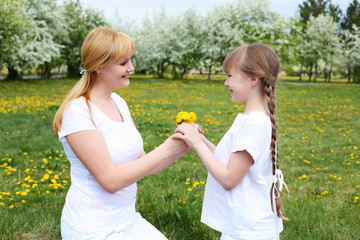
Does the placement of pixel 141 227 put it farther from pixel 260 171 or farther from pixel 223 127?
pixel 223 127

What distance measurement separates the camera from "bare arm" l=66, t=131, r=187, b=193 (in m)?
2.02

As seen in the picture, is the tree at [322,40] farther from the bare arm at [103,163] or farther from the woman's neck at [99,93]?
the bare arm at [103,163]

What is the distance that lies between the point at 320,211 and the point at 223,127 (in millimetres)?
5446

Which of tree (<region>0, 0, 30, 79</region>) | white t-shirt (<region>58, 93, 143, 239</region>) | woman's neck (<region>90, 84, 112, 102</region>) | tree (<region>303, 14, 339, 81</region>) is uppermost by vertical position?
tree (<region>303, 14, 339, 81</region>)

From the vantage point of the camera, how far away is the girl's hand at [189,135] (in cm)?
208

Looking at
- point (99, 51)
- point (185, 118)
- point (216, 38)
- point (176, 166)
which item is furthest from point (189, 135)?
point (216, 38)

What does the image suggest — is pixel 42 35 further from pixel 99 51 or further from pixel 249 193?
pixel 249 193

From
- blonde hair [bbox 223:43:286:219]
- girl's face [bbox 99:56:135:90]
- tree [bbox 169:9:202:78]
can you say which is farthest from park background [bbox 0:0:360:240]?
tree [bbox 169:9:202:78]

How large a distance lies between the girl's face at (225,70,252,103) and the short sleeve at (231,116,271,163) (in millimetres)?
A: 201

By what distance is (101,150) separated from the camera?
6.67 ft

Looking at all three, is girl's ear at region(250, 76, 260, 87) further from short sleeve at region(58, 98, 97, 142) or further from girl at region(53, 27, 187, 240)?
short sleeve at region(58, 98, 97, 142)

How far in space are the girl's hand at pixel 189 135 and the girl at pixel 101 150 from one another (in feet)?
0.23

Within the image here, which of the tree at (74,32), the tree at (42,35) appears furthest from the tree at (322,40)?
the tree at (42,35)

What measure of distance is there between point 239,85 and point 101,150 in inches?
36.7
